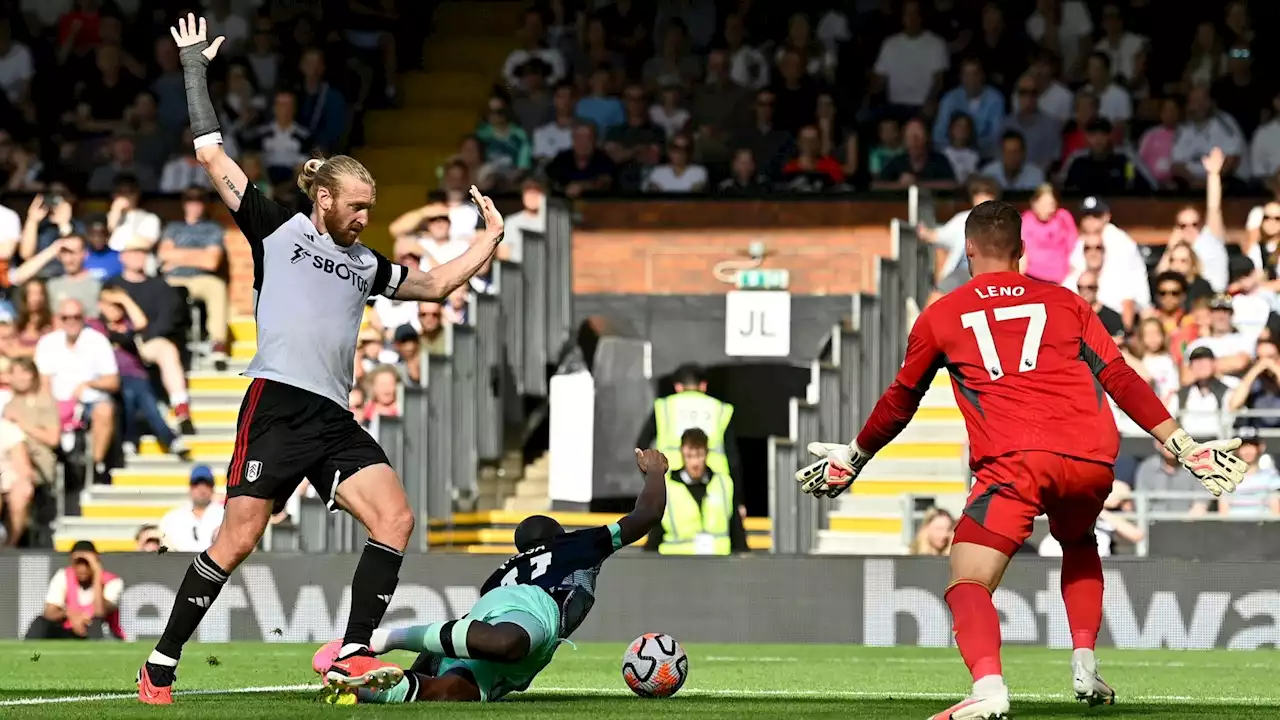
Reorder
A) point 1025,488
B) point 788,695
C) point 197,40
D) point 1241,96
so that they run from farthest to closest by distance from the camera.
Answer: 1. point 1241,96
2. point 788,695
3. point 197,40
4. point 1025,488

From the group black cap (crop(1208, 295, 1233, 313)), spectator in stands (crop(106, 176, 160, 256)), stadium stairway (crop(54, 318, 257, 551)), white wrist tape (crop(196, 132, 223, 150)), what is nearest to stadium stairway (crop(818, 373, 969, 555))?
black cap (crop(1208, 295, 1233, 313))

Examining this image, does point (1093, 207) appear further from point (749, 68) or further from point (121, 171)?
point (121, 171)

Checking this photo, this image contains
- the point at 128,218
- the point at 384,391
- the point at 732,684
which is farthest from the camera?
the point at 128,218

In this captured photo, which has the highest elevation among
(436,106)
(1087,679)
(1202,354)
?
(436,106)

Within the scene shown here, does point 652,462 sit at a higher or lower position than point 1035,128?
lower

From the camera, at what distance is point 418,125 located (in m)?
23.7

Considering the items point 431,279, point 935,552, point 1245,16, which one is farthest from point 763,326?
point 431,279

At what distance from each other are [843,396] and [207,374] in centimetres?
597

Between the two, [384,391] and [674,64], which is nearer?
[384,391]

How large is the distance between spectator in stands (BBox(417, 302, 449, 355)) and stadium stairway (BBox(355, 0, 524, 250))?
255 cm

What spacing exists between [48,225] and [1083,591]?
575 inches

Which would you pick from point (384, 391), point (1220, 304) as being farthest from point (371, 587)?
point (1220, 304)

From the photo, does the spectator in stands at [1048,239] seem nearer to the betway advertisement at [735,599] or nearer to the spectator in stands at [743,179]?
the spectator in stands at [743,179]

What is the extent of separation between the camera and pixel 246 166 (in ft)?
68.5
